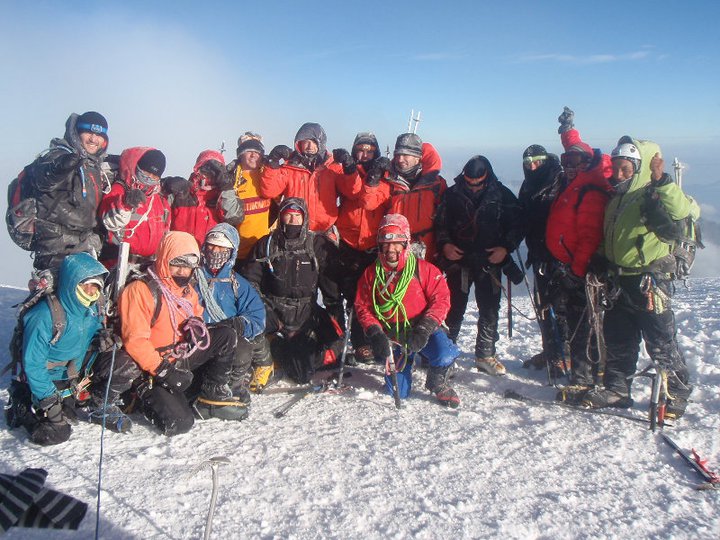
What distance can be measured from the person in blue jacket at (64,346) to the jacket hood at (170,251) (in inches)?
16.7

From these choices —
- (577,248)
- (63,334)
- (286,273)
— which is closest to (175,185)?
(286,273)

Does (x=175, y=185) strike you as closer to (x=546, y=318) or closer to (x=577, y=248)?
(x=577, y=248)

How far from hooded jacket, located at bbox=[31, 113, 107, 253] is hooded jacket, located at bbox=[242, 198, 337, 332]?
5.00ft

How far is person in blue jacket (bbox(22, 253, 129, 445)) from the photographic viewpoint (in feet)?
12.3

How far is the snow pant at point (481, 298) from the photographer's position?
5.56 meters

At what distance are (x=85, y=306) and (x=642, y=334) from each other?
4577 mm

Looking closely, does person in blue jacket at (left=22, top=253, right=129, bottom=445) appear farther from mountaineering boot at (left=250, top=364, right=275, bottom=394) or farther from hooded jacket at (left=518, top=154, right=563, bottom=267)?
hooded jacket at (left=518, top=154, right=563, bottom=267)

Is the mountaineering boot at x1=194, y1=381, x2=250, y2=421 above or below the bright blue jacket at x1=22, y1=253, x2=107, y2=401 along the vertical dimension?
below

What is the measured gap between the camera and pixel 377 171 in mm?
5312

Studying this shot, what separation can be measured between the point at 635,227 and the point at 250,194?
374 centimetres

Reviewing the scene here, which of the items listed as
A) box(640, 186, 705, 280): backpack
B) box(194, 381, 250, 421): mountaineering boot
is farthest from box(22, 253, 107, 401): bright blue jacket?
box(640, 186, 705, 280): backpack

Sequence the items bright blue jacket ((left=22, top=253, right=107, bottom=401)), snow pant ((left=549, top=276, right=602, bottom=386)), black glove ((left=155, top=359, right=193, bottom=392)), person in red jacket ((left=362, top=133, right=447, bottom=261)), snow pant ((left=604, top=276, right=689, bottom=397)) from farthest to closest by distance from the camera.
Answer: person in red jacket ((left=362, top=133, right=447, bottom=261))
snow pant ((left=549, top=276, right=602, bottom=386))
snow pant ((left=604, top=276, right=689, bottom=397))
black glove ((left=155, top=359, right=193, bottom=392))
bright blue jacket ((left=22, top=253, right=107, bottom=401))

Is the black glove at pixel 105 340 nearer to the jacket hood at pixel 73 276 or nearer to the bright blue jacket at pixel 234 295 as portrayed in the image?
the jacket hood at pixel 73 276

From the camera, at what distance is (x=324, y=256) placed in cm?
563
